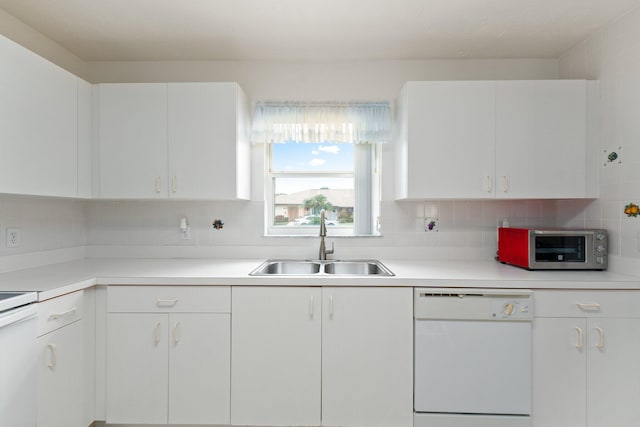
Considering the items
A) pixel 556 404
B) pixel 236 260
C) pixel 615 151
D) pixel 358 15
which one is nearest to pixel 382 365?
pixel 556 404

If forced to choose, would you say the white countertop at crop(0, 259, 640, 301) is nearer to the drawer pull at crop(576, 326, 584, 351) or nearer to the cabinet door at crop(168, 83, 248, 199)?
the drawer pull at crop(576, 326, 584, 351)

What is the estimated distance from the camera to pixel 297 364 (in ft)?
6.17

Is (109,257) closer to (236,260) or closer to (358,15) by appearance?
(236,260)

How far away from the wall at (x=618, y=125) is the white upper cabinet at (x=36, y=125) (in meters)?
3.18

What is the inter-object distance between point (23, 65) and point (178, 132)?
2.60 ft

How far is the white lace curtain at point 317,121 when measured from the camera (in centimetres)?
254

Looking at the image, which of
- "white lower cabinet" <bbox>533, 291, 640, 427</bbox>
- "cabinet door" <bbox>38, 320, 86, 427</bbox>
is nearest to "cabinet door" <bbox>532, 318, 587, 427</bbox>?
"white lower cabinet" <bbox>533, 291, 640, 427</bbox>

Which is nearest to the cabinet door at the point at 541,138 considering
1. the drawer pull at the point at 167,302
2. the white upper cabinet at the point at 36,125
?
the drawer pull at the point at 167,302

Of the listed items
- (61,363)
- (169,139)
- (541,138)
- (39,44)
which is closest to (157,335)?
(61,363)

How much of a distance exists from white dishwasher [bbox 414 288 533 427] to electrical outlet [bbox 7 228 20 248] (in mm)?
2301

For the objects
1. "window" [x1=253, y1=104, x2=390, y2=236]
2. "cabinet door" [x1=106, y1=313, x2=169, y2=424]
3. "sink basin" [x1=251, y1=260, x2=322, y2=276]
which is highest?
"window" [x1=253, y1=104, x2=390, y2=236]

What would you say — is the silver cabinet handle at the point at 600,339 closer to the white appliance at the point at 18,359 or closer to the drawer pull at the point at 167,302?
the drawer pull at the point at 167,302

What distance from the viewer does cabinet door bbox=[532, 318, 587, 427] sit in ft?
5.98

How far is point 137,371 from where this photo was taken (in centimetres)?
188
